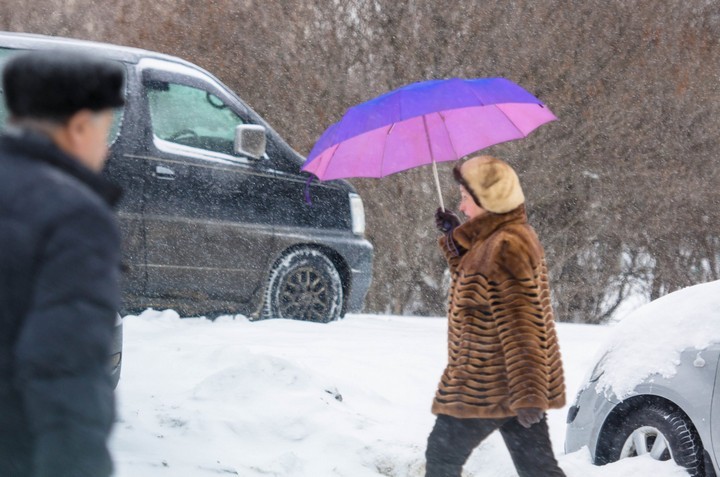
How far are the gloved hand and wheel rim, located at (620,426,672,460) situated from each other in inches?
55.8

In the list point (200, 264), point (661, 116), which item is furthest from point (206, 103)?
point (661, 116)

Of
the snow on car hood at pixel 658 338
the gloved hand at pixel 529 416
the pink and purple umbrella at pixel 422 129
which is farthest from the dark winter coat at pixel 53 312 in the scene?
the snow on car hood at pixel 658 338

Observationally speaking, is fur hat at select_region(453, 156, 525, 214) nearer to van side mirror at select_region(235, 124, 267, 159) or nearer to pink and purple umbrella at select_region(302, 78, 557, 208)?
Answer: pink and purple umbrella at select_region(302, 78, 557, 208)

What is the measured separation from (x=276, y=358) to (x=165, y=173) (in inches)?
79.1

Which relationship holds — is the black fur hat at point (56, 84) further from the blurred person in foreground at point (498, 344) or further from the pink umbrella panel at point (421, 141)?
the pink umbrella panel at point (421, 141)

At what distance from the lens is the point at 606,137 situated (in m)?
15.3

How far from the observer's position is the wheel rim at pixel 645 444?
490 cm

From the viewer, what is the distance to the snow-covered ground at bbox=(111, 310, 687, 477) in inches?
205

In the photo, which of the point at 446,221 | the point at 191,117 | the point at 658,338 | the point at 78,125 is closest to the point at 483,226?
the point at 446,221

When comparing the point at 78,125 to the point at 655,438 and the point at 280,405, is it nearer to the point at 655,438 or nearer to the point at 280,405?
the point at 655,438

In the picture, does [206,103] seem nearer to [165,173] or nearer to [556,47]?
[165,173]

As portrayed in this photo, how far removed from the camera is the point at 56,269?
1852 mm

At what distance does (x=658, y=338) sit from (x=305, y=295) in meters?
4.06

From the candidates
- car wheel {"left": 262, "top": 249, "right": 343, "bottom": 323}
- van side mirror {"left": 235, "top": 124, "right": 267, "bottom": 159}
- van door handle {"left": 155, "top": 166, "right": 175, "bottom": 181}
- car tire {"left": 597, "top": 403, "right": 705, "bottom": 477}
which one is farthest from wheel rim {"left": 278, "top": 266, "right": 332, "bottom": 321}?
car tire {"left": 597, "top": 403, "right": 705, "bottom": 477}
